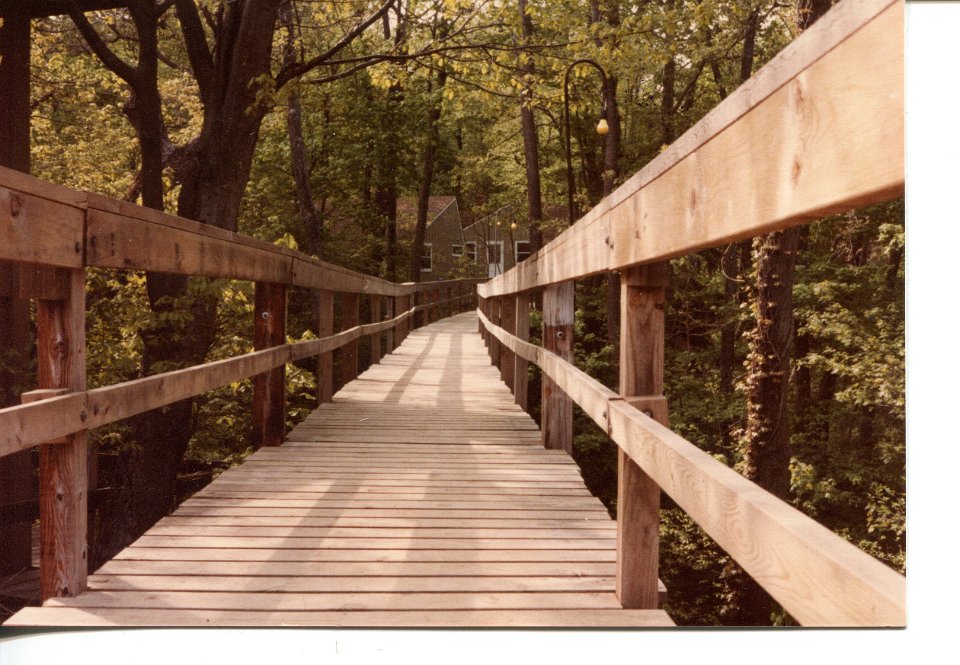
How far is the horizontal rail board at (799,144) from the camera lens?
1012 mm

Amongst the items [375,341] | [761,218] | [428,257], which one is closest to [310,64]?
[375,341]

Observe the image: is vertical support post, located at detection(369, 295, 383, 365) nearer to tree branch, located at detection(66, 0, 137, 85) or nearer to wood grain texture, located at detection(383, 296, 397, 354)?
wood grain texture, located at detection(383, 296, 397, 354)

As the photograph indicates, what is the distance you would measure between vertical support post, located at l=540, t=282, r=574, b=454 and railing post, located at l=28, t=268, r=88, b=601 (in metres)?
2.37

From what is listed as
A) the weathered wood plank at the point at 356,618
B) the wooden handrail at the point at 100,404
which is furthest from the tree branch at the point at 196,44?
the weathered wood plank at the point at 356,618

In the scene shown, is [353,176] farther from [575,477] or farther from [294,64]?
[575,477]

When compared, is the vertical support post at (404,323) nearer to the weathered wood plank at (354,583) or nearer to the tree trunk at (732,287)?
the tree trunk at (732,287)

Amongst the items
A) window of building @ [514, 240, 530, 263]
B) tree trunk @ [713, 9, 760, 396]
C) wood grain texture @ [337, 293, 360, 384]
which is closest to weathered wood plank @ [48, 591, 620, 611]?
wood grain texture @ [337, 293, 360, 384]

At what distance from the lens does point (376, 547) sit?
8.84 ft

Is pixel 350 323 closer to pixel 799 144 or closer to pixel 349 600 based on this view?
pixel 349 600

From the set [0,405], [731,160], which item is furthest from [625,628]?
[0,405]

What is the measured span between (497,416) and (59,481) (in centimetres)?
375

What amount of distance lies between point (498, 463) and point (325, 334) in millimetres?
2081

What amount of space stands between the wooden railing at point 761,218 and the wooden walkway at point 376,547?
1.18 feet

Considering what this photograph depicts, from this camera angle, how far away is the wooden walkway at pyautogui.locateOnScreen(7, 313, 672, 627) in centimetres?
215
